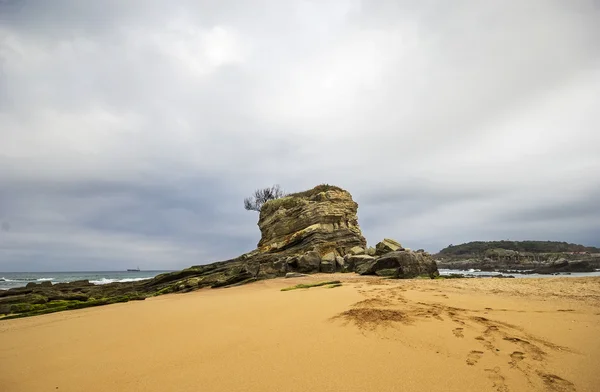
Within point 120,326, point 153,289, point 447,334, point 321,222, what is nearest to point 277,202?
point 321,222

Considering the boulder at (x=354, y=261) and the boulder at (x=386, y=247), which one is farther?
the boulder at (x=386, y=247)

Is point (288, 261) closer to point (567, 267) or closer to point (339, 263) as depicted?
point (339, 263)

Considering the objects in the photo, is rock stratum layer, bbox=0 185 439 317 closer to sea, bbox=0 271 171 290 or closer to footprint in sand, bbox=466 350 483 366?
footprint in sand, bbox=466 350 483 366

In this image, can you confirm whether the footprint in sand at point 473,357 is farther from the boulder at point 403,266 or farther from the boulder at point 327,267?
the boulder at point 327,267

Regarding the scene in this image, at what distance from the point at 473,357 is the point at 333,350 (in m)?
1.57

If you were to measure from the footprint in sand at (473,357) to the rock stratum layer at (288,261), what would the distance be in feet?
36.8

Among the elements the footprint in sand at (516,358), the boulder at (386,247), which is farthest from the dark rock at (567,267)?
the footprint in sand at (516,358)

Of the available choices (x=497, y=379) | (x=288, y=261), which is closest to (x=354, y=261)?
(x=288, y=261)

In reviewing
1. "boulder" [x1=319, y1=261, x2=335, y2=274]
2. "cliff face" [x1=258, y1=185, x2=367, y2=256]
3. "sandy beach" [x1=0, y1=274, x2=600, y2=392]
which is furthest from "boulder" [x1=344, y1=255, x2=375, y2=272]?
"sandy beach" [x1=0, y1=274, x2=600, y2=392]

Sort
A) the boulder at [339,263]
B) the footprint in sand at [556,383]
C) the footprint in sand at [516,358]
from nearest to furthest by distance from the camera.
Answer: the footprint in sand at [556,383], the footprint in sand at [516,358], the boulder at [339,263]

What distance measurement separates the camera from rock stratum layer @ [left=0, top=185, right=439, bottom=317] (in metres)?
14.3

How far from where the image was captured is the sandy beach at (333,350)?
288 cm

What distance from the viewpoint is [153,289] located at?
1822cm

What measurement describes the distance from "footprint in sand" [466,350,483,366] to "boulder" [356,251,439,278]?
11175 millimetres
